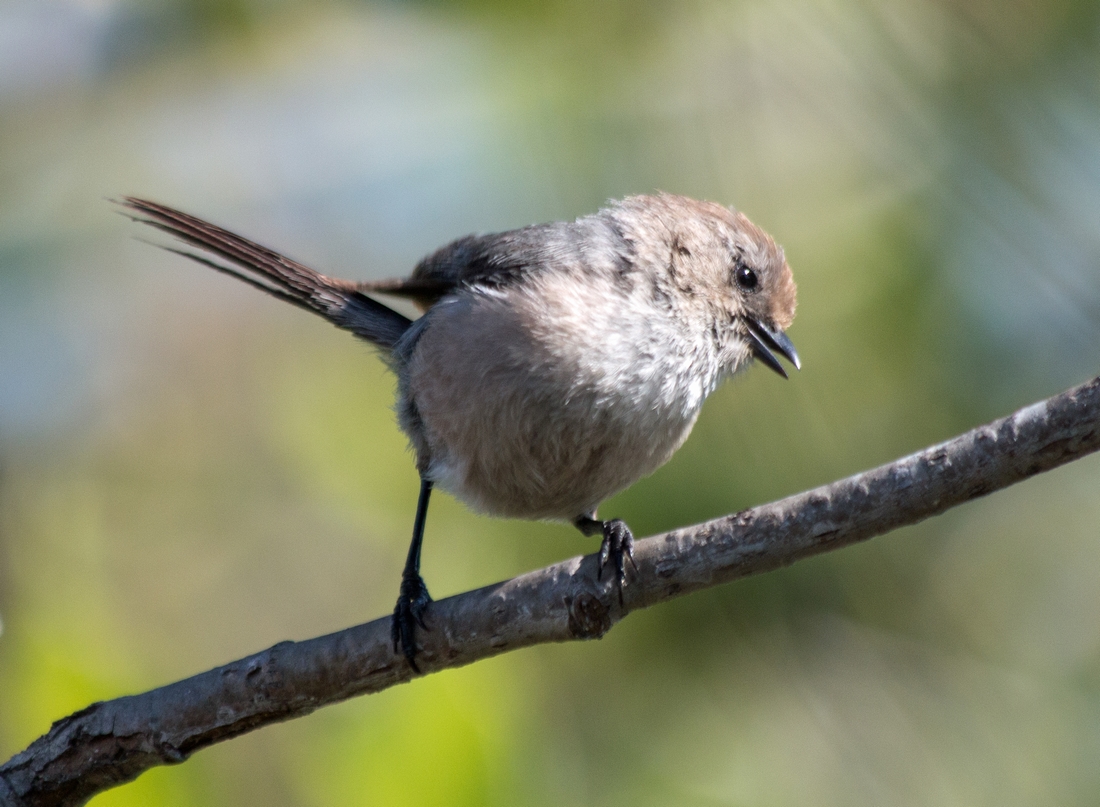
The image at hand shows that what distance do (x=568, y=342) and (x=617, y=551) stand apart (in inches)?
25.9

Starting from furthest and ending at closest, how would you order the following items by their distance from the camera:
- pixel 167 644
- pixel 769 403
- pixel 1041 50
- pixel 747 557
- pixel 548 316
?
pixel 167 644, pixel 769 403, pixel 1041 50, pixel 548 316, pixel 747 557

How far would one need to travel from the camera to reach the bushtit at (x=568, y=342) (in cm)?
273

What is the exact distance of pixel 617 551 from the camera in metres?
2.32

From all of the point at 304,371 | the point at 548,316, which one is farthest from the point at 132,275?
the point at 548,316

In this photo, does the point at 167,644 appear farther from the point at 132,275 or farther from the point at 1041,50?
the point at 1041,50

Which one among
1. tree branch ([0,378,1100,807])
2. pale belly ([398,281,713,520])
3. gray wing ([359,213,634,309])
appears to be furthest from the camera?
gray wing ([359,213,634,309])

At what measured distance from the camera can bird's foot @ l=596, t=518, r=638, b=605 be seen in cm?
224

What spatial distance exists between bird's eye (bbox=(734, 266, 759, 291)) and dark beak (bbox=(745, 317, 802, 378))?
0.11m

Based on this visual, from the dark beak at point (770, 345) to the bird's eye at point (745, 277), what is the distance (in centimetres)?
11

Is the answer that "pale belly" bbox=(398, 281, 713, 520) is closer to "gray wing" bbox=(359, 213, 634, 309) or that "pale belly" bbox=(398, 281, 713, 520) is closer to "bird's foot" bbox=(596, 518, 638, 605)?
"gray wing" bbox=(359, 213, 634, 309)

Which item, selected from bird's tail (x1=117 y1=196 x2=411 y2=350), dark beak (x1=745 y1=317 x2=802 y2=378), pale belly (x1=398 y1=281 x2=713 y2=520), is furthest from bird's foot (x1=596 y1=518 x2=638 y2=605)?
bird's tail (x1=117 y1=196 x2=411 y2=350)

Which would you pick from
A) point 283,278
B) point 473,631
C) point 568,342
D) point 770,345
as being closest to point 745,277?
point 770,345

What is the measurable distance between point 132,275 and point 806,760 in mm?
3917

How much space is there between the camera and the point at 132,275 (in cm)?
499
